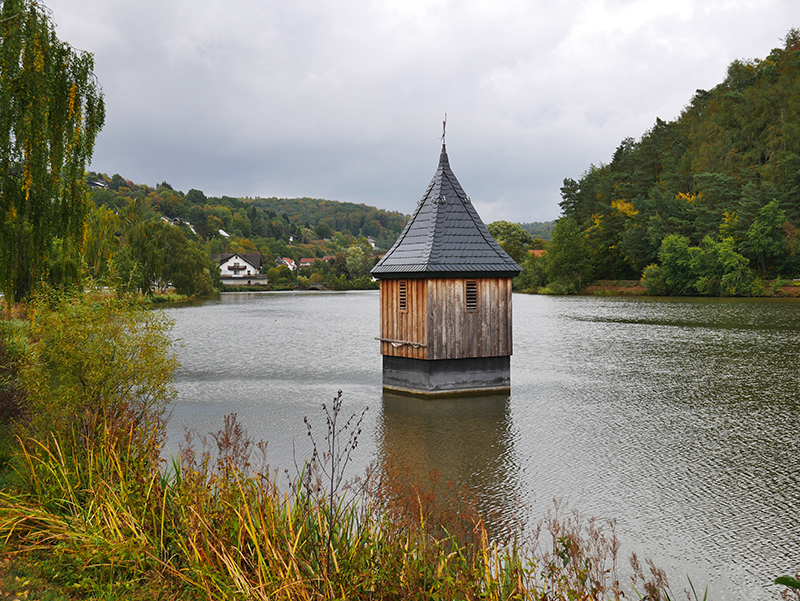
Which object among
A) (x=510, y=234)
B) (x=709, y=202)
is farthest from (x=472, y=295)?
(x=510, y=234)

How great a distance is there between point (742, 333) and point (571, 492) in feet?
70.1

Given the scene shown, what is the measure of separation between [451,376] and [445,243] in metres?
2.69

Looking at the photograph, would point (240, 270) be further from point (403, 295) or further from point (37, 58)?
point (37, 58)

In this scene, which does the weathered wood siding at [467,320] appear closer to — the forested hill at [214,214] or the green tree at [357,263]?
the green tree at [357,263]

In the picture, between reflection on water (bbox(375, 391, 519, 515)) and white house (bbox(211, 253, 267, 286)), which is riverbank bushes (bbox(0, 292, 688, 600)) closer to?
reflection on water (bbox(375, 391, 519, 515))

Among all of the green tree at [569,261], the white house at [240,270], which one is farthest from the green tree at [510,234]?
the white house at [240,270]

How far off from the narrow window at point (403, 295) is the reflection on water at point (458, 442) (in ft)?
6.11

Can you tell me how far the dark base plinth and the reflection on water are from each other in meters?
0.26

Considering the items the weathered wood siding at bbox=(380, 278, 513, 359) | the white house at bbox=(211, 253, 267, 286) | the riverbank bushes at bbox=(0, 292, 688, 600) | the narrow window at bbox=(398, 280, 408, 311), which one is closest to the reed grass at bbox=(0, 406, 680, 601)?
the riverbank bushes at bbox=(0, 292, 688, 600)

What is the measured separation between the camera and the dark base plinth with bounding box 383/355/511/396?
42.6 ft

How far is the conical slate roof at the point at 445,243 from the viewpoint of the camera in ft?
42.1

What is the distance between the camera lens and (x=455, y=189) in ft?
45.7

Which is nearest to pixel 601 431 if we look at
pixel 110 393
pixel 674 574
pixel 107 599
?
pixel 674 574

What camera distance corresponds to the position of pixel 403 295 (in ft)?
43.7
